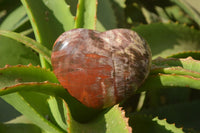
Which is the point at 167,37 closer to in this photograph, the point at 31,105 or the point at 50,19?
the point at 50,19

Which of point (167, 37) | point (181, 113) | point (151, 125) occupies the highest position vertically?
point (167, 37)

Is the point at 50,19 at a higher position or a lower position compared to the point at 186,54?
higher

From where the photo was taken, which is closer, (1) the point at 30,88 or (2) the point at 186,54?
(1) the point at 30,88

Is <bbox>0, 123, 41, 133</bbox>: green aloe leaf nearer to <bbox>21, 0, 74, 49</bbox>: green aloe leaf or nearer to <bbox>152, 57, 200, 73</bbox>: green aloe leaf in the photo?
<bbox>21, 0, 74, 49</bbox>: green aloe leaf

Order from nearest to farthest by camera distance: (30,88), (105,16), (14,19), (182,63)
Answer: (30,88)
(182,63)
(105,16)
(14,19)

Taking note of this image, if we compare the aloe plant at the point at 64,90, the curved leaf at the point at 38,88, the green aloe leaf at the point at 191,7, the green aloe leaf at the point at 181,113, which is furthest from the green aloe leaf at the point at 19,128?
the green aloe leaf at the point at 191,7

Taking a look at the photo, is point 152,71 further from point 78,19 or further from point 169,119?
point 169,119

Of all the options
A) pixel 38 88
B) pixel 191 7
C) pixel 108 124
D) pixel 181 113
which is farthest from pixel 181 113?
pixel 38 88
